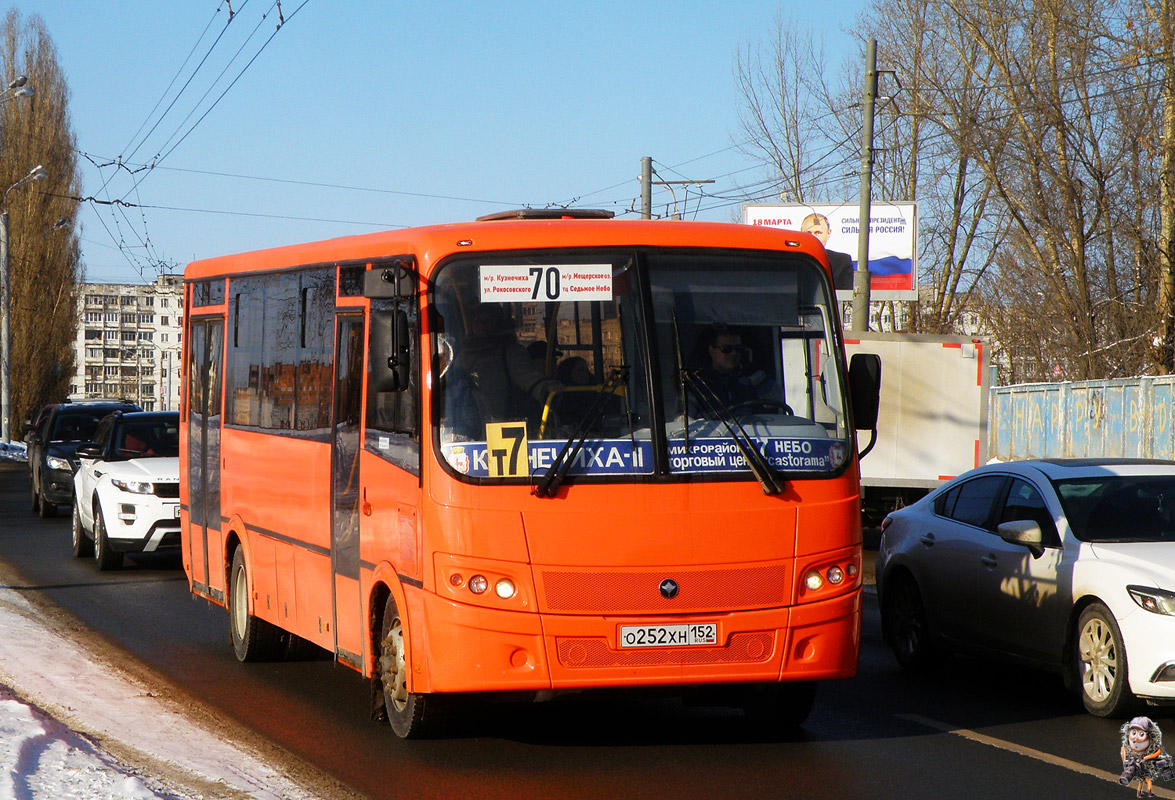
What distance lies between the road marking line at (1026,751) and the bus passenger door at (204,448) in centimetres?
530

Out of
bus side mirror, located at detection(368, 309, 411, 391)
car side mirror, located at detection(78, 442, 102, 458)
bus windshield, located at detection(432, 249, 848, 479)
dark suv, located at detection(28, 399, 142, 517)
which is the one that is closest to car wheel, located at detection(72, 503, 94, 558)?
car side mirror, located at detection(78, 442, 102, 458)

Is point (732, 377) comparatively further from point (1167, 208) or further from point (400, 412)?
point (1167, 208)

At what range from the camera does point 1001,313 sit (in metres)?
42.1

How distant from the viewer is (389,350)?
23.8 ft

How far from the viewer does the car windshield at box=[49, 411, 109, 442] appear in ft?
82.0

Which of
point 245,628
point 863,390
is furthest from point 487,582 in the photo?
point 245,628

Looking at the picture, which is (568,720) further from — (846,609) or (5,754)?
(5,754)

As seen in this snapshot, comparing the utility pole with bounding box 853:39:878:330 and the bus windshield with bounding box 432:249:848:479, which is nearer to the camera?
the bus windshield with bounding box 432:249:848:479

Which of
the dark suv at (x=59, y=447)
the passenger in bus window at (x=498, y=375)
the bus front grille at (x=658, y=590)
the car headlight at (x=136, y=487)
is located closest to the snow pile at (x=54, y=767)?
the bus front grille at (x=658, y=590)

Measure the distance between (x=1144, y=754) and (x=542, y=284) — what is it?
342 centimetres

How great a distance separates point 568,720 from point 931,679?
292 centimetres

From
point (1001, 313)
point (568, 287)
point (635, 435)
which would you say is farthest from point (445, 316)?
point (1001, 313)

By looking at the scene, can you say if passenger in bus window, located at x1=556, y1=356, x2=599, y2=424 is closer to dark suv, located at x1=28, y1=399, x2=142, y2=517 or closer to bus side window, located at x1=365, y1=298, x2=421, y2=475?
bus side window, located at x1=365, y1=298, x2=421, y2=475

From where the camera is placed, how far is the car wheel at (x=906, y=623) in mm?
10305
